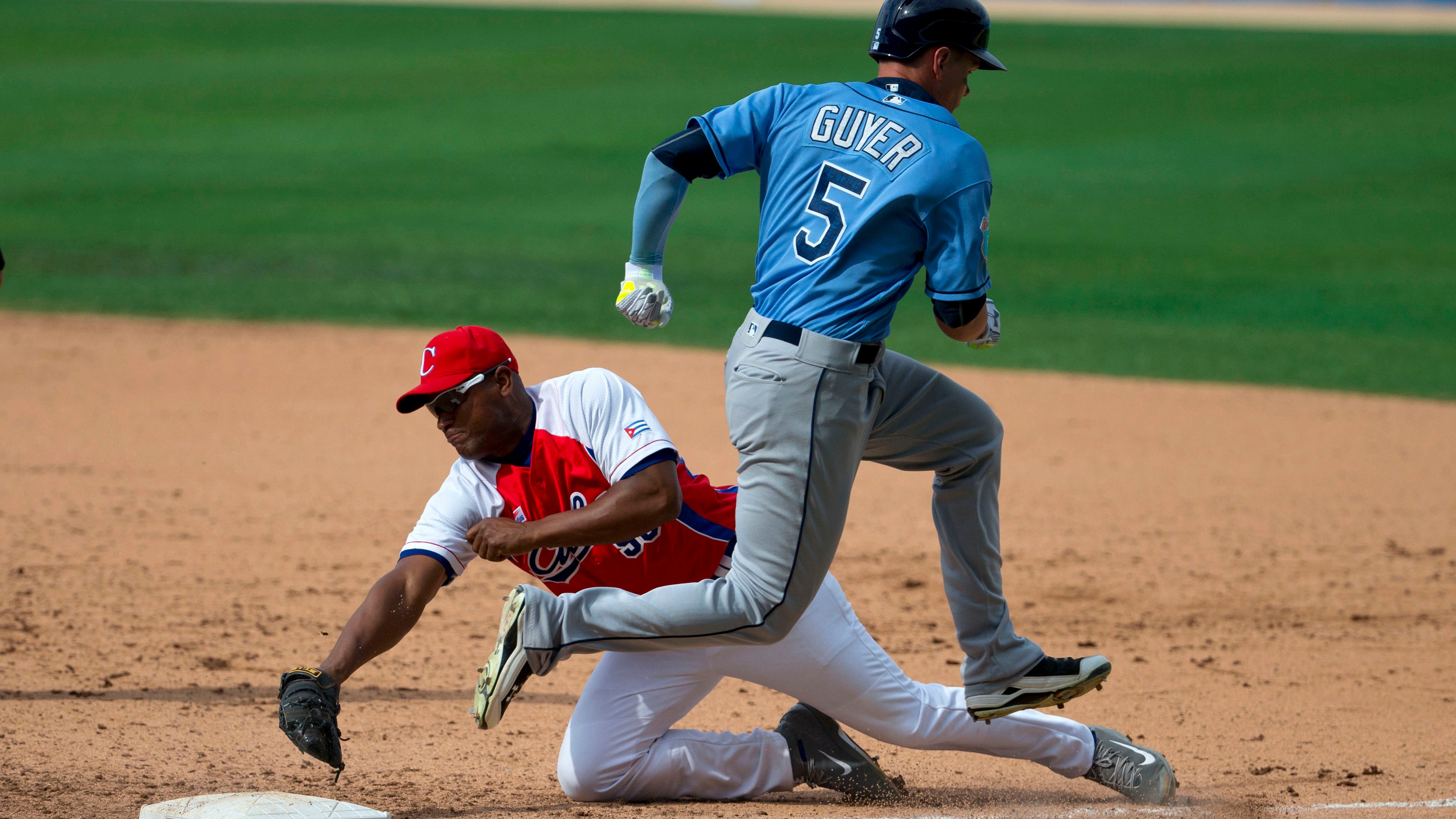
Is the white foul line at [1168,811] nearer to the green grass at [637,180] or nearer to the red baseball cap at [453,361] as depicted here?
the red baseball cap at [453,361]

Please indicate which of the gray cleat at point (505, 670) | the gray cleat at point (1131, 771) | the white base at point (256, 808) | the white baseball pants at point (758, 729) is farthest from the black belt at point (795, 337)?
the white base at point (256, 808)

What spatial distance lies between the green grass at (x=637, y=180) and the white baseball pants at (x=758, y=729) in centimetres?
711

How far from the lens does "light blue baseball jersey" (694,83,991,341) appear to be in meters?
3.72

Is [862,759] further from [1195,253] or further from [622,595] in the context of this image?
[1195,253]

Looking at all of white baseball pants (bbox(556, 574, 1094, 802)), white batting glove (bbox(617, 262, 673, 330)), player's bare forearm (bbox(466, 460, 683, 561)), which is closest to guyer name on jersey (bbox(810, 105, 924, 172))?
white batting glove (bbox(617, 262, 673, 330))

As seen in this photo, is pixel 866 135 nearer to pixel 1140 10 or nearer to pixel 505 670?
pixel 505 670

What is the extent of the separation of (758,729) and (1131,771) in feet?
3.53

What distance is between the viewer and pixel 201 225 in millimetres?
16672

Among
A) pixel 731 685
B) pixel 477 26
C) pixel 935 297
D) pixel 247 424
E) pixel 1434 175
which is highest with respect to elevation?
pixel 477 26

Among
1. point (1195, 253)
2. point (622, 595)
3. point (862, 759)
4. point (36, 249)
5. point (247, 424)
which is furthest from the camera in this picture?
point (1195, 253)

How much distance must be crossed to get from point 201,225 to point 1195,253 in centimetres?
1101

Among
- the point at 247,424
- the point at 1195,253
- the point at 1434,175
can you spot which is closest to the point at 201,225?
the point at 247,424

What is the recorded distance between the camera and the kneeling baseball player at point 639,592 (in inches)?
150

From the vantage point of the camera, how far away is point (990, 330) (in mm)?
3963
